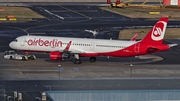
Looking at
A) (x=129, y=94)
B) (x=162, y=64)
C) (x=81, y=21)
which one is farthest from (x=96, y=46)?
(x=81, y=21)

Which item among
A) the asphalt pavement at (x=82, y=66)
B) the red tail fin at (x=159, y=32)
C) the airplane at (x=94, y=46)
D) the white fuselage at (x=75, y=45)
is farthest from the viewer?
the white fuselage at (x=75, y=45)

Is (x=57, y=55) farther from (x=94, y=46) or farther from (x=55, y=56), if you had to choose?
(x=94, y=46)

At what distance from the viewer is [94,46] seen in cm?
10075

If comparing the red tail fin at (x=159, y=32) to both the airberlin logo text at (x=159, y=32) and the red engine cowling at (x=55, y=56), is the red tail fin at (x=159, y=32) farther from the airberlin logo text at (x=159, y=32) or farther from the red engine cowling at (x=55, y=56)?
the red engine cowling at (x=55, y=56)

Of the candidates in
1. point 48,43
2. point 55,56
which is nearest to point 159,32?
point 55,56

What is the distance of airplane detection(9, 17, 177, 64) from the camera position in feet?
322

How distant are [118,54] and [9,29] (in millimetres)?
50240

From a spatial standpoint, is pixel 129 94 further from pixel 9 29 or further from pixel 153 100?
pixel 9 29

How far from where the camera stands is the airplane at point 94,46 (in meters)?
98.0

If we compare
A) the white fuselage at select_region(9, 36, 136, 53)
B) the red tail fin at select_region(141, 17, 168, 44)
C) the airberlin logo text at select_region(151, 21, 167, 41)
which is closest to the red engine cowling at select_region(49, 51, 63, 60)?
the white fuselage at select_region(9, 36, 136, 53)

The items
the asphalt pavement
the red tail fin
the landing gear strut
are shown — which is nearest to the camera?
the asphalt pavement

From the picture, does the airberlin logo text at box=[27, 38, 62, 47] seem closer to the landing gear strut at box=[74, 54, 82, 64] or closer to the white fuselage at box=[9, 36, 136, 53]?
the white fuselage at box=[9, 36, 136, 53]

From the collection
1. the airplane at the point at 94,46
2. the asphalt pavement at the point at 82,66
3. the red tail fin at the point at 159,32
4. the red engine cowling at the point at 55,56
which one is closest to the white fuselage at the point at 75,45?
the airplane at the point at 94,46

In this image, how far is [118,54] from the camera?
327ft
